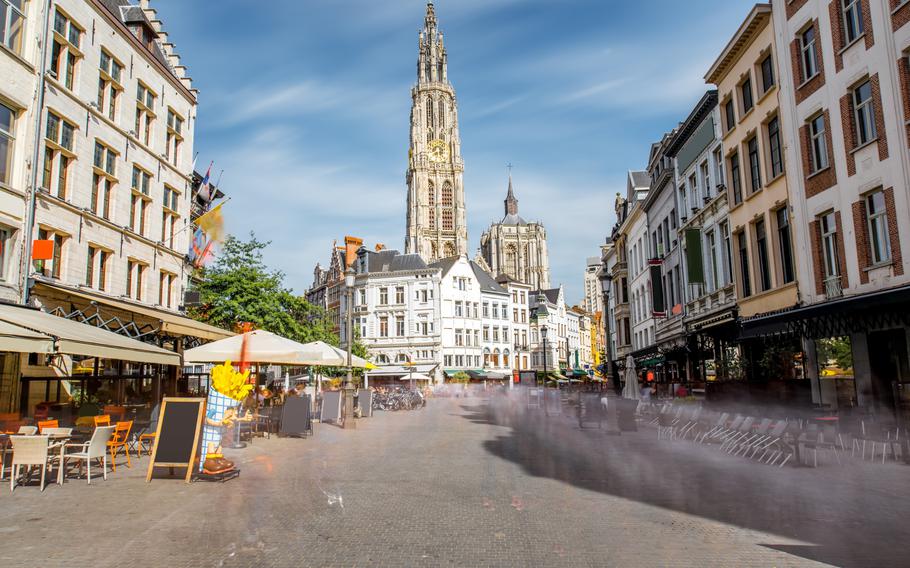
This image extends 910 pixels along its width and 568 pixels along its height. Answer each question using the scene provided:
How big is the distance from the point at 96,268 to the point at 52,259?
2401 mm

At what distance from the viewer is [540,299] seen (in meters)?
108

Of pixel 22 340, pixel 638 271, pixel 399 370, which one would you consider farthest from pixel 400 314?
pixel 22 340

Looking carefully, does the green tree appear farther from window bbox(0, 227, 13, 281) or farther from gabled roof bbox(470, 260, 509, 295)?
gabled roof bbox(470, 260, 509, 295)

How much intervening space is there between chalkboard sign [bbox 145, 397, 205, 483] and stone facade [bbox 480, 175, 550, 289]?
121 m

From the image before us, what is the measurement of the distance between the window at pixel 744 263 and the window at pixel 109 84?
22605mm

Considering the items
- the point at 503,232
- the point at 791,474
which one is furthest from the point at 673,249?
the point at 503,232

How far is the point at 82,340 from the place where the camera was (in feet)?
35.9

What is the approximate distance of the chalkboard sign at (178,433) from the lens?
9.96 m

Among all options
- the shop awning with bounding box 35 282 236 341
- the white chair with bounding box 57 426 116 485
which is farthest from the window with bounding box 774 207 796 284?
the white chair with bounding box 57 426 116 485

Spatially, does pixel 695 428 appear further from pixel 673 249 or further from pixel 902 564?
pixel 673 249

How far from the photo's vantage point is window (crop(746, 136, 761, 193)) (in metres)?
22.0

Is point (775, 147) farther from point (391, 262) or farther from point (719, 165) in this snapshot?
point (391, 262)

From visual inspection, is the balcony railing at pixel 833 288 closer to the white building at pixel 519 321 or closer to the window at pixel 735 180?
the window at pixel 735 180

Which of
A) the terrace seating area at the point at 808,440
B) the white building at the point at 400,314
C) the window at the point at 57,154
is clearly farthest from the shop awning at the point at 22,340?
the white building at the point at 400,314
